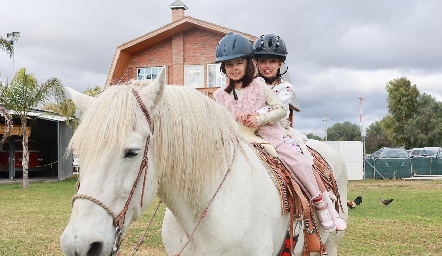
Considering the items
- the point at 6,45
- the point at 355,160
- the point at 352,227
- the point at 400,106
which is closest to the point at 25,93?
the point at 6,45

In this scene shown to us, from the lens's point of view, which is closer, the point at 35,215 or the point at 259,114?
the point at 259,114

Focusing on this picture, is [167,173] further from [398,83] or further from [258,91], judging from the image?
[398,83]

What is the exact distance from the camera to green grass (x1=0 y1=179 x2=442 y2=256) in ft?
28.4

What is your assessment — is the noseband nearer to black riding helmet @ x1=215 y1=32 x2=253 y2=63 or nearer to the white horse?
the white horse

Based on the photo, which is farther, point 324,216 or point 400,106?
point 400,106

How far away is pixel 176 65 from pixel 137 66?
7.51ft

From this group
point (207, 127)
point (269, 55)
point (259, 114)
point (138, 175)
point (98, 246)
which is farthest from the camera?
point (269, 55)

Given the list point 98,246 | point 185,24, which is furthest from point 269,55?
point 185,24

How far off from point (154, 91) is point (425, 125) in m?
54.7

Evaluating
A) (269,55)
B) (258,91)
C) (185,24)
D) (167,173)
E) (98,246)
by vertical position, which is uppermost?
(185,24)

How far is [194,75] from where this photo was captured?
84.6 feet

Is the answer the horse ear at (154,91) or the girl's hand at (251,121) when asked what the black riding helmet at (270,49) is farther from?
the horse ear at (154,91)

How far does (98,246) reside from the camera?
215 cm

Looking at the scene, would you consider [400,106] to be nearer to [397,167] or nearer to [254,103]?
[397,167]
